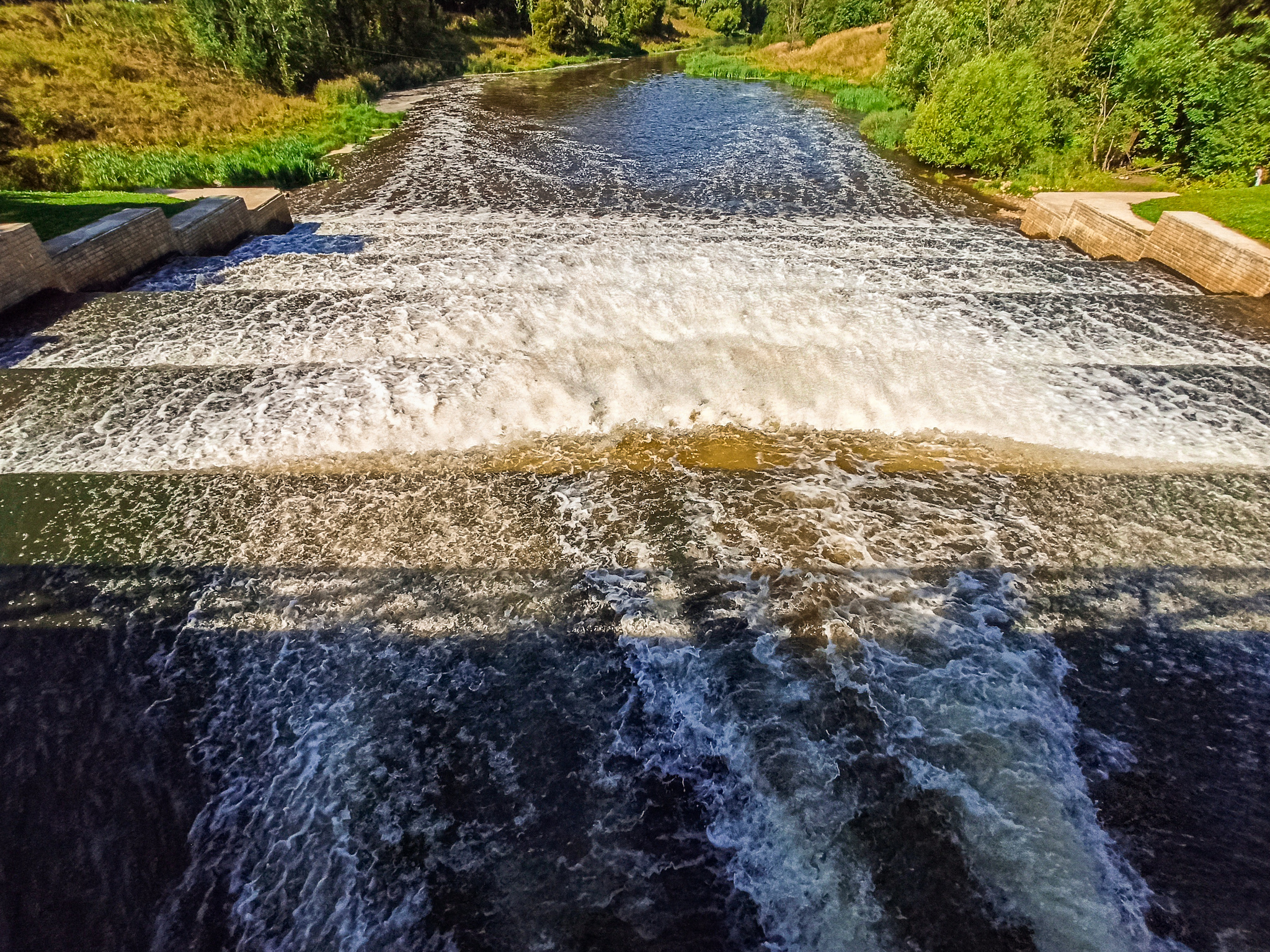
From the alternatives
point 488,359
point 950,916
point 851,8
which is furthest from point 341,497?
point 851,8

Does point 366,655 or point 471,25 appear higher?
point 471,25

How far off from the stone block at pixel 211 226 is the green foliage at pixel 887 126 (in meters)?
16.7

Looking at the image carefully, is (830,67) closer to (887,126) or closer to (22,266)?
(887,126)

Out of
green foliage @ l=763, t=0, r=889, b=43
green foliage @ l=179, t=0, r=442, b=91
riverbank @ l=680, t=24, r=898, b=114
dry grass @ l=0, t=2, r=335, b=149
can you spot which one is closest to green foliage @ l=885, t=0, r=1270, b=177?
riverbank @ l=680, t=24, r=898, b=114

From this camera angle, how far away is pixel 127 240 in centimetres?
924

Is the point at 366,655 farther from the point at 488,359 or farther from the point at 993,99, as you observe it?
the point at 993,99

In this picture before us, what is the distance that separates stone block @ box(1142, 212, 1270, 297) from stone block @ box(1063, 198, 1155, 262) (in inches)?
8.1

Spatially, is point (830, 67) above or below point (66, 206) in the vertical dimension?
above

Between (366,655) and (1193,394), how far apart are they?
825cm

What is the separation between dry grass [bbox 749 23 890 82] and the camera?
30.2m

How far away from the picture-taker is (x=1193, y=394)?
6.72 m

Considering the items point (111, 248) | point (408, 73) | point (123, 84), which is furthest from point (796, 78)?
point (111, 248)

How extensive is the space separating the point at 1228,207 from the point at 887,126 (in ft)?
38.0

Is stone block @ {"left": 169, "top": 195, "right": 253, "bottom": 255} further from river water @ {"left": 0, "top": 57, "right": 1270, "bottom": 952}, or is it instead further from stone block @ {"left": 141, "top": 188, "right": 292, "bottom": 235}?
river water @ {"left": 0, "top": 57, "right": 1270, "bottom": 952}
